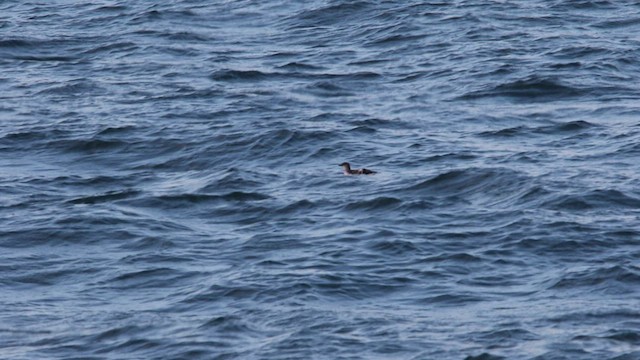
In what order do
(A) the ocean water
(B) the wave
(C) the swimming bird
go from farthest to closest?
(B) the wave → (C) the swimming bird → (A) the ocean water

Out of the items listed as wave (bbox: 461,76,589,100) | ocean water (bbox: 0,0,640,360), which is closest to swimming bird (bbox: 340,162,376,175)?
ocean water (bbox: 0,0,640,360)

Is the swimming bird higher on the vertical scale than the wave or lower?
higher

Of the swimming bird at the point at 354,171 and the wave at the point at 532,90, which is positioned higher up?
the swimming bird at the point at 354,171

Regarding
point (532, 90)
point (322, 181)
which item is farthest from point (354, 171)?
point (532, 90)

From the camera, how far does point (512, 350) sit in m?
14.6

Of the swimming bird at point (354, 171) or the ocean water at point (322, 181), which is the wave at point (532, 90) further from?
the swimming bird at point (354, 171)

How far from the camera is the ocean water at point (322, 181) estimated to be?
1555cm

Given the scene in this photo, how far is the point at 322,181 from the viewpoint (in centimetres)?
2095

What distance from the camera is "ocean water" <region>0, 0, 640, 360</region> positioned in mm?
15547

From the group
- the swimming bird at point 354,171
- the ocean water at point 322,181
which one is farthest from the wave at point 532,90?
the swimming bird at point 354,171

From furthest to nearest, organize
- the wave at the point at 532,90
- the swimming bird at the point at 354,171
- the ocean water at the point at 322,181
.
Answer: the wave at the point at 532,90 → the swimming bird at the point at 354,171 → the ocean water at the point at 322,181

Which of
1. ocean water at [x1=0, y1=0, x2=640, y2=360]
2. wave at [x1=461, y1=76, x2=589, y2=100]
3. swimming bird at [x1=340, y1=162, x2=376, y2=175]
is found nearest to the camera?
ocean water at [x1=0, y1=0, x2=640, y2=360]

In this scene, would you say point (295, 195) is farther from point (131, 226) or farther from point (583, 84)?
point (583, 84)

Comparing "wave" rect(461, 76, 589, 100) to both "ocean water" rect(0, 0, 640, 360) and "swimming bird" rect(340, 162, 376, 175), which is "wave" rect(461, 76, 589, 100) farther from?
→ "swimming bird" rect(340, 162, 376, 175)
